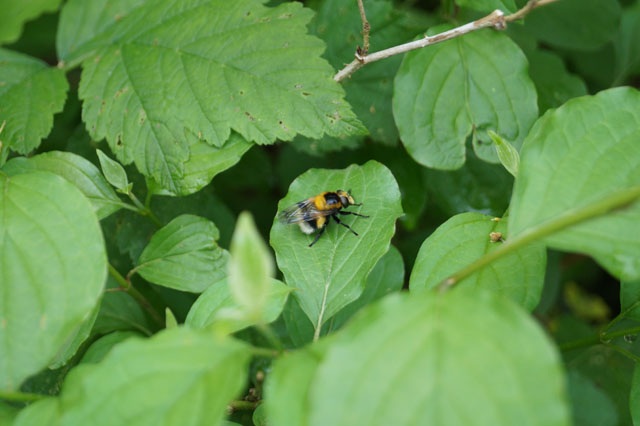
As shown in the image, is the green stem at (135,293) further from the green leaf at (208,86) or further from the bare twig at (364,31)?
the bare twig at (364,31)

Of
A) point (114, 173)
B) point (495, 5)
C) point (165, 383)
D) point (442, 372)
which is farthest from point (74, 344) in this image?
point (495, 5)

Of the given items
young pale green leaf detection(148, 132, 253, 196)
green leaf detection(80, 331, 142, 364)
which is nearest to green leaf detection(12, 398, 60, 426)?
green leaf detection(80, 331, 142, 364)

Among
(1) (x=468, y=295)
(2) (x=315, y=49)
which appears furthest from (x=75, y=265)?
(2) (x=315, y=49)

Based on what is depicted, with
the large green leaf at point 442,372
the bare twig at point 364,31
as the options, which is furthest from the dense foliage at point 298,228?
the bare twig at point 364,31

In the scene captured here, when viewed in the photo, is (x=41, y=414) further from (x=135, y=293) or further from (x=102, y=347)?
(x=135, y=293)

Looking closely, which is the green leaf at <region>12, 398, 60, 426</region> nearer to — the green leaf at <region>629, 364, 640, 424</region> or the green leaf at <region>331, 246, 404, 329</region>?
the green leaf at <region>331, 246, 404, 329</region>
